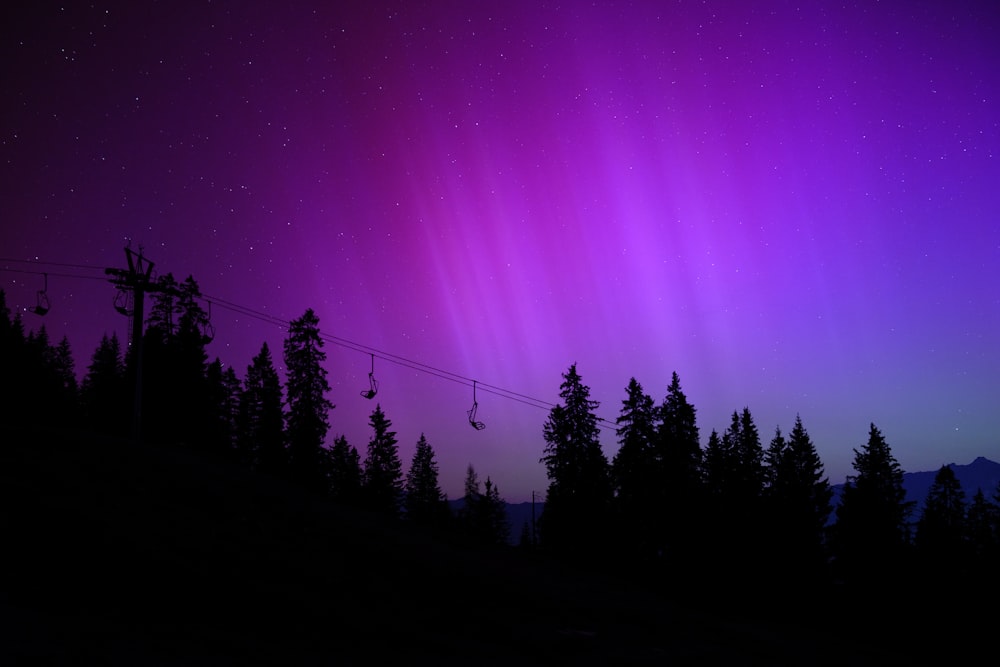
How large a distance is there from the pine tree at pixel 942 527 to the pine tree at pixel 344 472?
5993 cm

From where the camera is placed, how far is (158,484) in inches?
823

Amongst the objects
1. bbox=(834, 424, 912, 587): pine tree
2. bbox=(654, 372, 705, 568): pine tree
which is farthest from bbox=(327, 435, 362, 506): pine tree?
bbox=(834, 424, 912, 587): pine tree

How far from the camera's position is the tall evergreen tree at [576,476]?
175 feet

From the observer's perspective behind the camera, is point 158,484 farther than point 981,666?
No

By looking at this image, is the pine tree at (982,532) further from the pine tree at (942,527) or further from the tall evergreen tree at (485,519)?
the tall evergreen tree at (485,519)

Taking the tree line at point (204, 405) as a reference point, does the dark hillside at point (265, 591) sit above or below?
below

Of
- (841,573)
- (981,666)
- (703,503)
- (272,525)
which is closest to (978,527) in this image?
(841,573)

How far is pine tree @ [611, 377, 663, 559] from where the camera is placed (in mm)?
54125

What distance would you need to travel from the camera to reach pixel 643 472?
179 feet

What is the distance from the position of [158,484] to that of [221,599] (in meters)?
9.86

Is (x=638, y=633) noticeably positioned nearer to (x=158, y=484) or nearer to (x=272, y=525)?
(x=272, y=525)

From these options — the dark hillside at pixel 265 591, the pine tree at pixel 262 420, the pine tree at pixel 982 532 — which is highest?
the pine tree at pixel 262 420

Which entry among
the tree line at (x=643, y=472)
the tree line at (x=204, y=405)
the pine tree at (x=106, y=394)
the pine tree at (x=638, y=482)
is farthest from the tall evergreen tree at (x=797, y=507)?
the pine tree at (x=106, y=394)

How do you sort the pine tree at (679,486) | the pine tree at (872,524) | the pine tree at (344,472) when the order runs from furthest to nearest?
the pine tree at (344,472) < the pine tree at (872,524) < the pine tree at (679,486)
